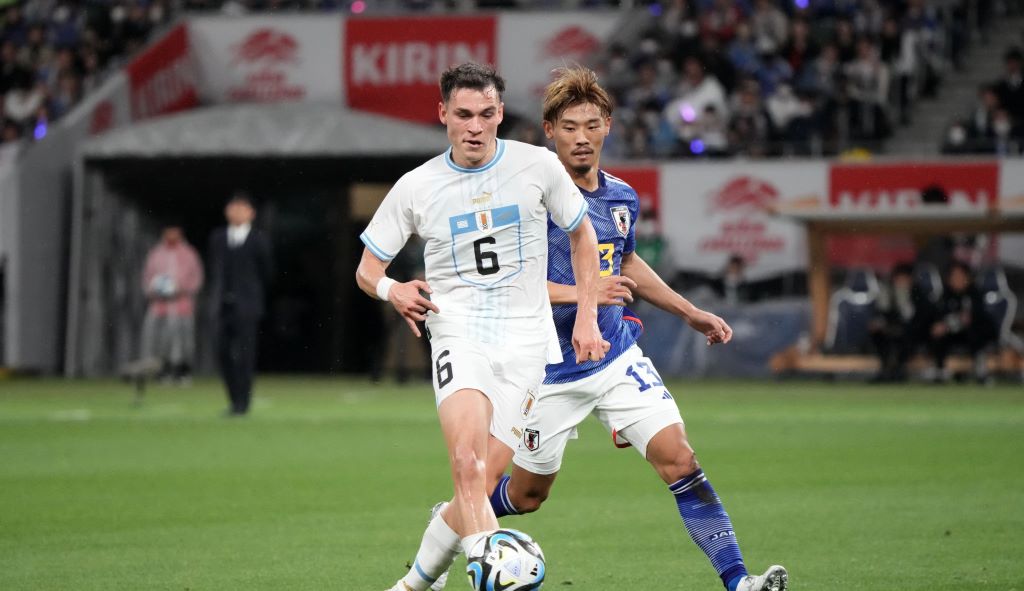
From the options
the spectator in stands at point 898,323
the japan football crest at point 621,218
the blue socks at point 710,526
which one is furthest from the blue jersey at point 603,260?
the spectator in stands at point 898,323

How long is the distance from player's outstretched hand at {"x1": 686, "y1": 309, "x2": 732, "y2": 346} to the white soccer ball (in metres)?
1.92

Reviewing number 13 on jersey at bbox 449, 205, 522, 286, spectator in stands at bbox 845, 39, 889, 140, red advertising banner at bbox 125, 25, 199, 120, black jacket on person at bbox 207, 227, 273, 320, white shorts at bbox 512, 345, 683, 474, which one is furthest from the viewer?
red advertising banner at bbox 125, 25, 199, 120

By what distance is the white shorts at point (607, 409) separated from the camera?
7.27 metres

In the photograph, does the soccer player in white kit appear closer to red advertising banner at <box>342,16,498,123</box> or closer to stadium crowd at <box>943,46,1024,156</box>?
stadium crowd at <box>943,46,1024,156</box>

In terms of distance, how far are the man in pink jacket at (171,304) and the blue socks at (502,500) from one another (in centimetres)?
1845

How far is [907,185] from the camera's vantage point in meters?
24.8

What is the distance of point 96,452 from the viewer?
14.4 meters

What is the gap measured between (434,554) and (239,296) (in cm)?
1120

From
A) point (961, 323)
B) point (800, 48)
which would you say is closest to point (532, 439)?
point (961, 323)

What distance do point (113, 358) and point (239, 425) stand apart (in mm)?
11660

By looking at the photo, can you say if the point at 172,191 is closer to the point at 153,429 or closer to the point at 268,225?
the point at 268,225

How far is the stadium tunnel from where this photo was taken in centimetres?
2631

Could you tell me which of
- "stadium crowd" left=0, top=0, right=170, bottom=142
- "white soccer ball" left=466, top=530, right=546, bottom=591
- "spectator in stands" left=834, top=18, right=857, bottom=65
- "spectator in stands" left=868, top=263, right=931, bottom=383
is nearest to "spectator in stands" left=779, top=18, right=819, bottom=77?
"spectator in stands" left=834, top=18, right=857, bottom=65

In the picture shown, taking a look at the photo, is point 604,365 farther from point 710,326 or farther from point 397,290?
point 397,290
